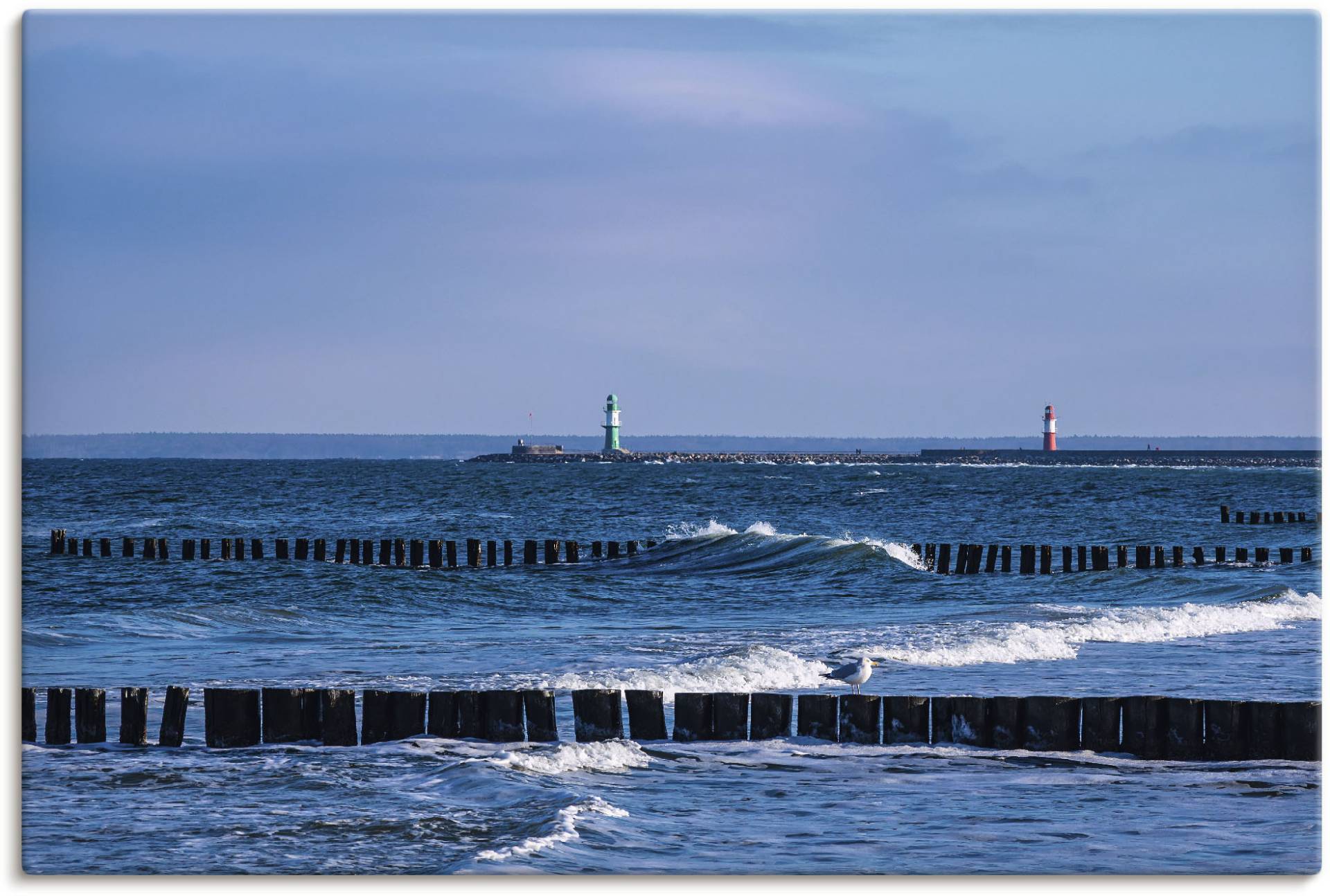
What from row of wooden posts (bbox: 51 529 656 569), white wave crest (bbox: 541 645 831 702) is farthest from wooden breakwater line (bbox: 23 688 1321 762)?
row of wooden posts (bbox: 51 529 656 569)

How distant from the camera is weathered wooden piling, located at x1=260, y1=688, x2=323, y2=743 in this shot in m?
8.50

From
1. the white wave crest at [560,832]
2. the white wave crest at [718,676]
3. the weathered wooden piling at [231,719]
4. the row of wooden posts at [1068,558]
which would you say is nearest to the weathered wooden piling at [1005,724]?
the white wave crest at [560,832]

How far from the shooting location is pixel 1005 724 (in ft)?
Answer: 27.7

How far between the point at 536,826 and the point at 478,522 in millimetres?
33290

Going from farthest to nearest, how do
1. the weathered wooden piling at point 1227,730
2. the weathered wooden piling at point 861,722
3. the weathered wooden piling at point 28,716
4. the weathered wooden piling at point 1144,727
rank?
the weathered wooden piling at point 861,722 → the weathered wooden piling at point 1144,727 → the weathered wooden piling at point 1227,730 → the weathered wooden piling at point 28,716

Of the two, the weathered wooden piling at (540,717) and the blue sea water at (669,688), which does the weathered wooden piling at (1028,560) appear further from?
the weathered wooden piling at (540,717)

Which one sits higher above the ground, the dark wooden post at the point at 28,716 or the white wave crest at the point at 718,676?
the dark wooden post at the point at 28,716

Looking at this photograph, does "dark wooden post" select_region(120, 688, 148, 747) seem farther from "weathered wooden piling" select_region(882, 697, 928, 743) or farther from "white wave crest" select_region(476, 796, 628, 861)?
"weathered wooden piling" select_region(882, 697, 928, 743)

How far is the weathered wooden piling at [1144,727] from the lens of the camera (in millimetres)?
8234

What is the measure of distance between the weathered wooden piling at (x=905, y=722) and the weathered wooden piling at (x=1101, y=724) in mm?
897

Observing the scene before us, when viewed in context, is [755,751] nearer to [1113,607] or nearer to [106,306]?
[106,306]

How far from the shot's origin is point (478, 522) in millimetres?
39906

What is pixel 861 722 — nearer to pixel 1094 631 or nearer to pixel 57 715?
pixel 57 715

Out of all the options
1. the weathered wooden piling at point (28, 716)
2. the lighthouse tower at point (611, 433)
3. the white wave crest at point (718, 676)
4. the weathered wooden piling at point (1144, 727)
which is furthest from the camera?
the lighthouse tower at point (611, 433)
